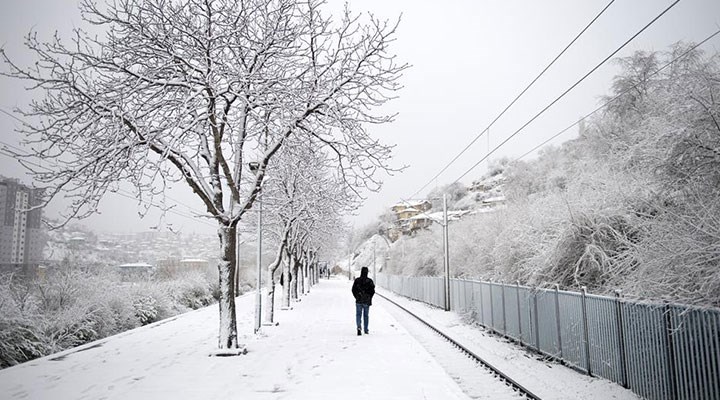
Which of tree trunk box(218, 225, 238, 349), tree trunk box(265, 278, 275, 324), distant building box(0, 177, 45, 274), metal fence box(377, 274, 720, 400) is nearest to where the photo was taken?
metal fence box(377, 274, 720, 400)

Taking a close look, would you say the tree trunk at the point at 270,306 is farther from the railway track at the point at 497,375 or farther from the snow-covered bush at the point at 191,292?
the snow-covered bush at the point at 191,292

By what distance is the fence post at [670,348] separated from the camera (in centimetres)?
669

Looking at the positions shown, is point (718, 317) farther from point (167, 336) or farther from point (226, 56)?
point (167, 336)

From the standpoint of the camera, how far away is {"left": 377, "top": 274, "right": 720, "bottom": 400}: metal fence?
20.2 ft

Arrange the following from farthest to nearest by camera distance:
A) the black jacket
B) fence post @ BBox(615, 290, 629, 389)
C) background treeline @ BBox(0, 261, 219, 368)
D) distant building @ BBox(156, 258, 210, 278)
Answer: distant building @ BBox(156, 258, 210, 278) → the black jacket → background treeline @ BBox(0, 261, 219, 368) → fence post @ BBox(615, 290, 629, 389)

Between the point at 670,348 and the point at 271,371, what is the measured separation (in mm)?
6655

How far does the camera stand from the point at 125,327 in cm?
1788

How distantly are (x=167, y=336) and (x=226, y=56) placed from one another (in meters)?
8.54

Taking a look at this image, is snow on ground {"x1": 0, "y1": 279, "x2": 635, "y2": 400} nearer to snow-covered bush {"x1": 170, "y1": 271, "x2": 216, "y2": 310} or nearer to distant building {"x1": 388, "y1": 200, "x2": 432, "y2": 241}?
snow-covered bush {"x1": 170, "y1": 271, "x2": 216, "y2": 310}

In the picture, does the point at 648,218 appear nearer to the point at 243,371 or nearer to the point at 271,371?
the point at 271,371

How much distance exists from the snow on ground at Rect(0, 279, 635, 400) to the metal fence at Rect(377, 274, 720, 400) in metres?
0.46

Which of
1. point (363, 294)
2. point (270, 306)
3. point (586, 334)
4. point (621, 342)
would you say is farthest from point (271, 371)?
point (270, 306)

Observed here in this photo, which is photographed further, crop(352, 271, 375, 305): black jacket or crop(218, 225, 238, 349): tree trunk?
crop(352, 271, 375, 305): black jacket

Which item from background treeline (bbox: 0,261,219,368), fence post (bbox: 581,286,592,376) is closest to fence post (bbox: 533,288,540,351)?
fence post (bbox: 581,286,592,376)
